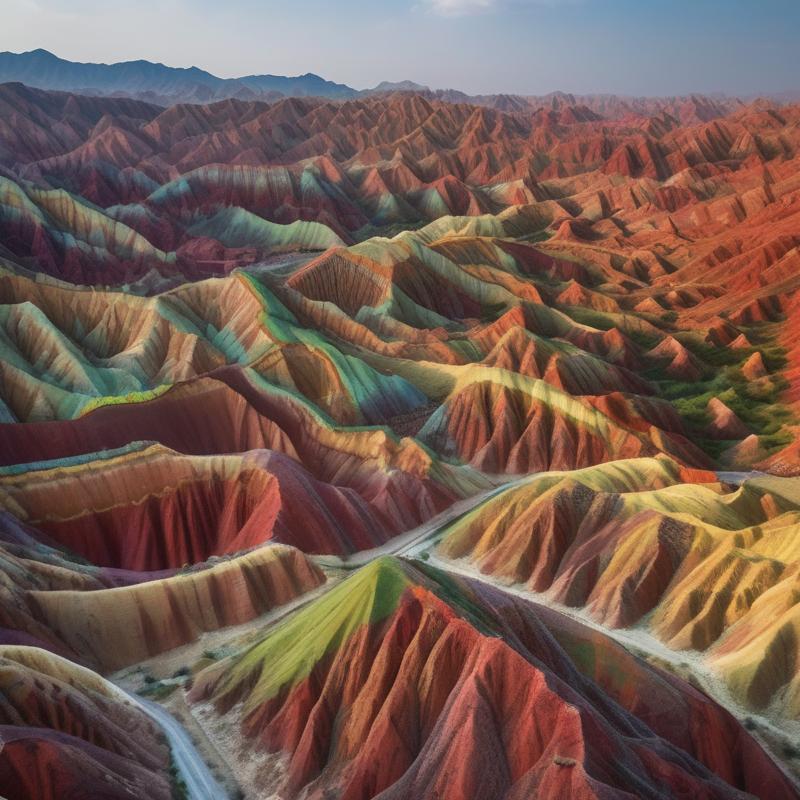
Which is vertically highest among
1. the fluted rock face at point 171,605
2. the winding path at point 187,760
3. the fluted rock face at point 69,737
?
the fluted rock face at point 69,737

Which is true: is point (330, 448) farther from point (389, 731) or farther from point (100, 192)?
point (100, 192)

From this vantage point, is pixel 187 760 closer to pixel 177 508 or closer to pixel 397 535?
pixel 177 508

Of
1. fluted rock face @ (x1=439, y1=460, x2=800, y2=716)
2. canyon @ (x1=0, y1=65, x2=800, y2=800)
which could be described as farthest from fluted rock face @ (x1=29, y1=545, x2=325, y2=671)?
fluted rock face @ (x1=439, y1=460, x2=800, y2=716)

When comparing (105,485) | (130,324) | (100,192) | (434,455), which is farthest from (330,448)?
(100,192)

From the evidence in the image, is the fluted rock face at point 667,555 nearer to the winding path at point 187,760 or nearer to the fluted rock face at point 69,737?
the winding path at point 187,760

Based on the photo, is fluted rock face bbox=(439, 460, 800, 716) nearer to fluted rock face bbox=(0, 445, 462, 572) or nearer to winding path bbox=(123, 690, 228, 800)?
fluted rock face bbox=(0, 445, 462, 572)

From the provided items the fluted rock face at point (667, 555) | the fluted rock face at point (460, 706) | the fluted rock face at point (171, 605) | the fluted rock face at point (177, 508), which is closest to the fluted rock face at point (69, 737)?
the fluted rock face at point (460, 706)
